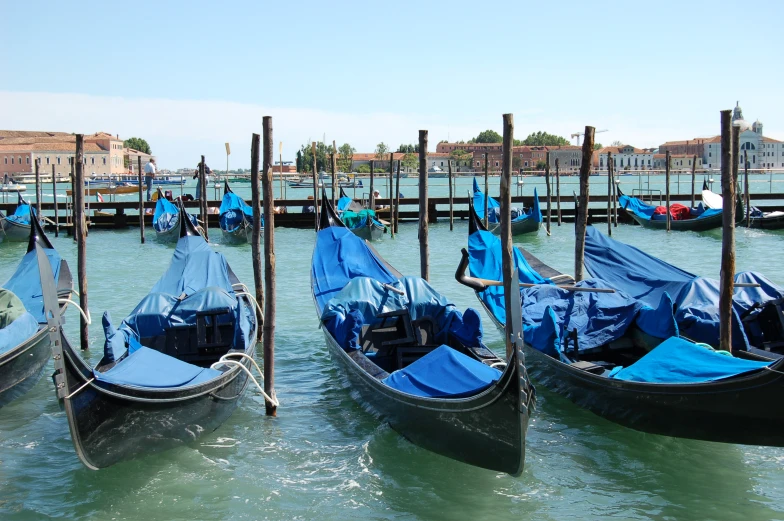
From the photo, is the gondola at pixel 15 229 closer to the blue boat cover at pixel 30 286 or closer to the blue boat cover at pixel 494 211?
the blue boat cover at pixel 494 211

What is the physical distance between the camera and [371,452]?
4570mm

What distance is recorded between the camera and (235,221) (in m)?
16.9

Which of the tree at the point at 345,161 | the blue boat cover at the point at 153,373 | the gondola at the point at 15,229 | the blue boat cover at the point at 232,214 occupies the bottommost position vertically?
the blue boat cover at the point at 153,373

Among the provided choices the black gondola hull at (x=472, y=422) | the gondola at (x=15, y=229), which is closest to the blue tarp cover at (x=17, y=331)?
the black gondola hull at (x=472, y=422)

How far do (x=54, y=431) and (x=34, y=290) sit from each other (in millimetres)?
2146

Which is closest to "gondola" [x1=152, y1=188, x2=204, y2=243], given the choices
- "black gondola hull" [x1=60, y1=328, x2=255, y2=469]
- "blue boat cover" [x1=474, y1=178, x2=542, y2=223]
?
"blue boat cover" [x1=474, y1=178, x2=542, y2=223]

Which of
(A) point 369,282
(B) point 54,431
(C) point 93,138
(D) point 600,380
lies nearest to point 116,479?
(B) point 54,431

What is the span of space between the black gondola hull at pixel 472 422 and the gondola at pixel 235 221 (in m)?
12.1

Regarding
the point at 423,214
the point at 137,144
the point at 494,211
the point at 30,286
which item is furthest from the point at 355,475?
the point at 137,144

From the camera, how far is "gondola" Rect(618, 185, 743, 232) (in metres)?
16.6

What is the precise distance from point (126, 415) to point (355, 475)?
4.17 ft

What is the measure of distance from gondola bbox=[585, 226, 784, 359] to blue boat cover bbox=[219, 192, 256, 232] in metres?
11.5

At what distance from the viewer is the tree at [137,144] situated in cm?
8619

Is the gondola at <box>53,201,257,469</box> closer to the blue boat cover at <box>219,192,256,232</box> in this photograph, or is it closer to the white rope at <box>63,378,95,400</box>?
the white rope at <box>63,378,95,400</box>
